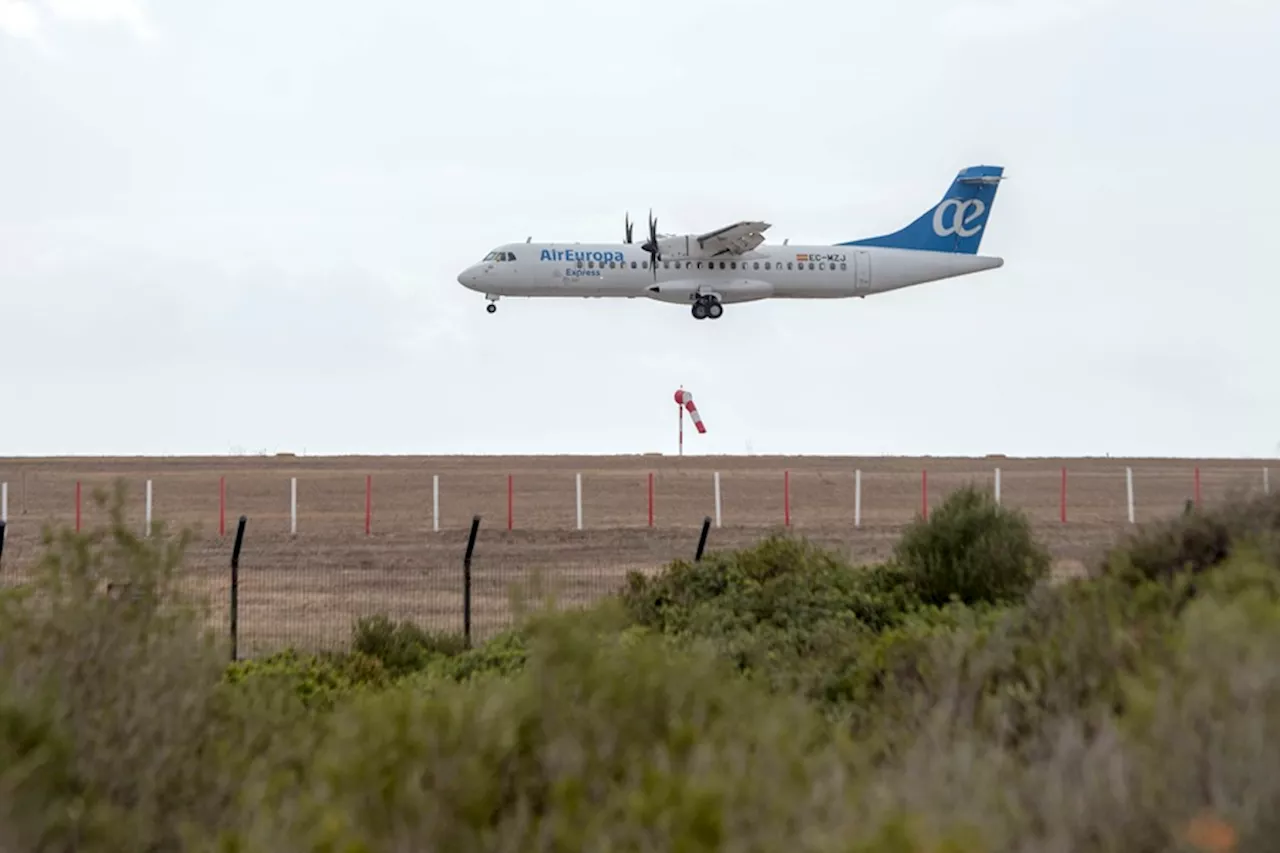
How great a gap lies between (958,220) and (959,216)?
228mm

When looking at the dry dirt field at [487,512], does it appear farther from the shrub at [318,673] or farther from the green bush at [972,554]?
the green bush at [972,554]

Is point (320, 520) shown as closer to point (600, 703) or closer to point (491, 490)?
point (491, 490)

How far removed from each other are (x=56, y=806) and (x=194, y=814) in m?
0.90

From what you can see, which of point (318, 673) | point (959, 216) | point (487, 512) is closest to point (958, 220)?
point (959, 216)

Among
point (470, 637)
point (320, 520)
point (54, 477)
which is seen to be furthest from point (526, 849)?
point (54, 477)

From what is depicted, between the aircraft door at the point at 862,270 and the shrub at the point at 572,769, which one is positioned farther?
the aircraft door at the point at 862,270

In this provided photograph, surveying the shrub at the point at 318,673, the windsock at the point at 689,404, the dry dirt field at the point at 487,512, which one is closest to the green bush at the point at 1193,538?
the dry dirt field at the point at 487,512

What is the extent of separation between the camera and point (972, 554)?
19031 millimetres

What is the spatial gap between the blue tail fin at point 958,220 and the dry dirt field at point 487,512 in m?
9.48

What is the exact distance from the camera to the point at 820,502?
40.9 meters

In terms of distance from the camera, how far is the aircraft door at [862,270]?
193 ft

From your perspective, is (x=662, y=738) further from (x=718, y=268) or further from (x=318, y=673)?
(x=718, y=268)

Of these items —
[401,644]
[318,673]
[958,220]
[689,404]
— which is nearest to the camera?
[318,673]

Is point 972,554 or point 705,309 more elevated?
point 705,309
